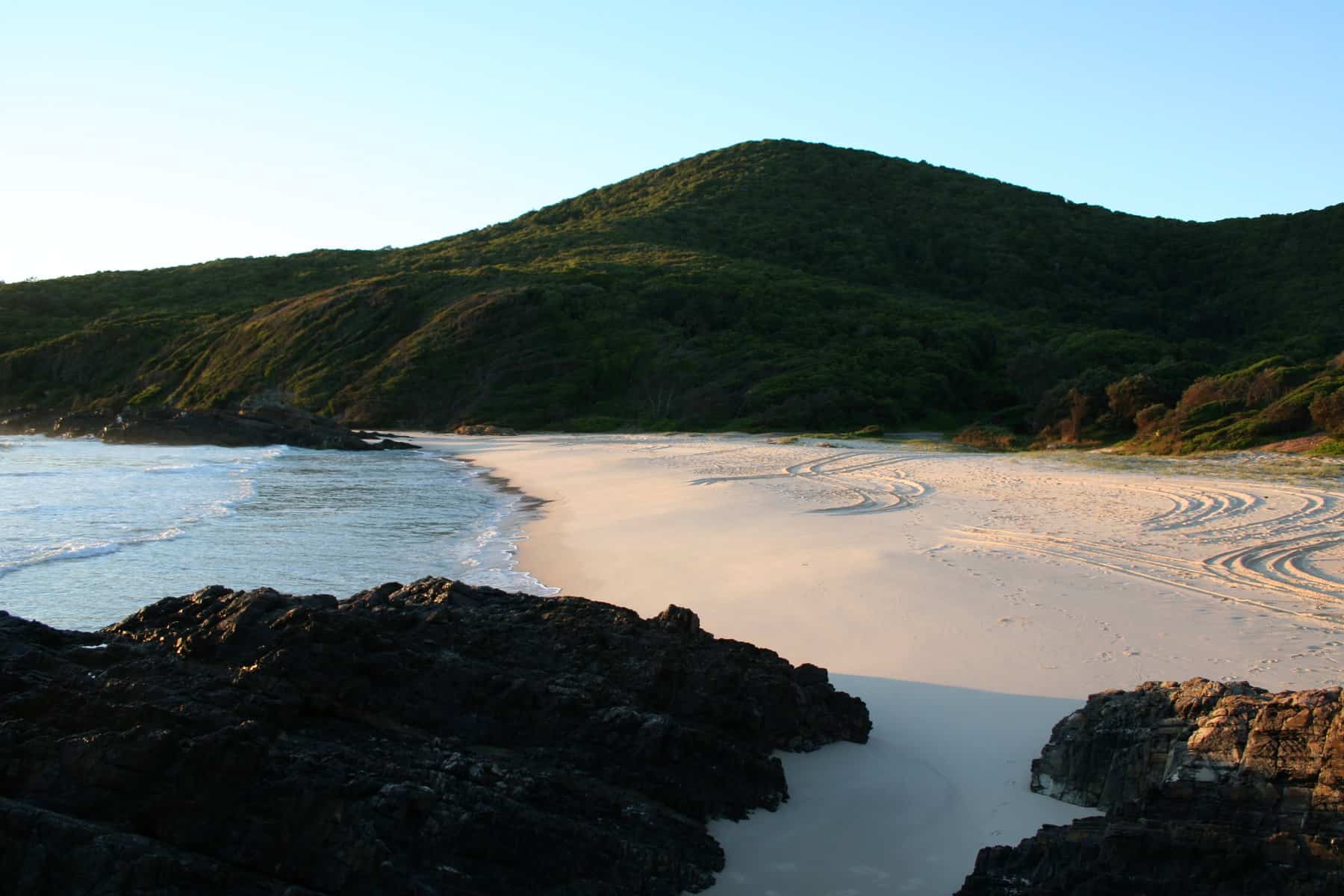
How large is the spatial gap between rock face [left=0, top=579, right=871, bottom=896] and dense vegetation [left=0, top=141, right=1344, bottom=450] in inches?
746

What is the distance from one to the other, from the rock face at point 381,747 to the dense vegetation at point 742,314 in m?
18.9

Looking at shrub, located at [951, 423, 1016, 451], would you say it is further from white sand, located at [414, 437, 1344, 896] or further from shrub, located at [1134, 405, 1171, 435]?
white sand, located at [414, 437, 1344, 896]

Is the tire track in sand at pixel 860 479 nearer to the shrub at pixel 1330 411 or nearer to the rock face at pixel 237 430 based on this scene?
the shrub at pixel 1330 411

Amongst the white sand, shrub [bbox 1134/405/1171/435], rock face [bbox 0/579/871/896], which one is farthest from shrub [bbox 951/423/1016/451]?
rock face [bbox 0/579/871/896]

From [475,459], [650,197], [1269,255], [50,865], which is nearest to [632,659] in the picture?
[50,865]

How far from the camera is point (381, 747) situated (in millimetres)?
3615

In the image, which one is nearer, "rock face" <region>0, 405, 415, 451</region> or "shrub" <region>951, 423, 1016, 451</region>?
"shrub" <region>951, 423, 1016, 451</region>

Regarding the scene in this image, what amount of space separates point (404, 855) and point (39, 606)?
6.08 m

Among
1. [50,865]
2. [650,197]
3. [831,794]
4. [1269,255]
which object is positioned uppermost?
[650,197]

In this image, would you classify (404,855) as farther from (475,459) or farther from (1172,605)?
(475,459)

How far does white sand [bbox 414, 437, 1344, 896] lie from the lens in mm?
4145

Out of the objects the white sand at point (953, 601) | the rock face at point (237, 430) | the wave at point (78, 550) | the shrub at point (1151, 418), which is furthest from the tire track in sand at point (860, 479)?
the rock face at point (237, 430)

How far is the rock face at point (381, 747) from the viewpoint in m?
3.05

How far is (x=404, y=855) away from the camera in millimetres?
3098
